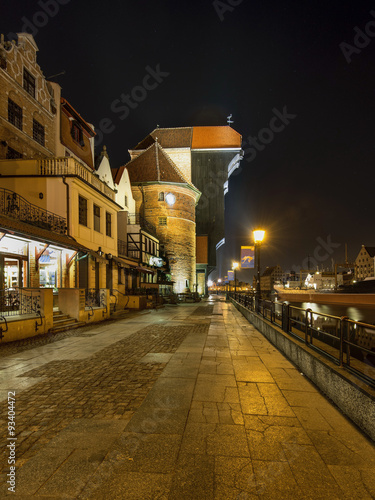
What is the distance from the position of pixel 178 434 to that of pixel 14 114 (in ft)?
65.2

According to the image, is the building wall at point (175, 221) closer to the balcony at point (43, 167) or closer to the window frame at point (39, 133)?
the window frame at point (39, 133)

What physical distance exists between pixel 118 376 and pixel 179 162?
138 ft

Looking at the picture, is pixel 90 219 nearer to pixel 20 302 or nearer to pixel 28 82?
pixel 20 302

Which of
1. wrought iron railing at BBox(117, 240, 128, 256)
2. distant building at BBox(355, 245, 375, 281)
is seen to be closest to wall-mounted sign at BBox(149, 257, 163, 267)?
wrought iron railing at BBox(117, 240, 128, 256)

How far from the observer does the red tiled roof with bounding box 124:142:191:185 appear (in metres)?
37.2

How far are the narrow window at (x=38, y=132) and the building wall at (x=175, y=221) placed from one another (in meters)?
17.9

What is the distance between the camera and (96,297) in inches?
632

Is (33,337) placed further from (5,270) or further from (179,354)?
(179,354)

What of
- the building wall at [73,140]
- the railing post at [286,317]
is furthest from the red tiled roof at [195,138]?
the railing post at [286,317]

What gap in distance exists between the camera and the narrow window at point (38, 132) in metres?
18.6

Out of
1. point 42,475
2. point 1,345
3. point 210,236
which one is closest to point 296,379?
point 42,475

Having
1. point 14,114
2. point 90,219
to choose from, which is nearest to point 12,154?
point 14,114

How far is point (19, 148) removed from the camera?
17.1 metres

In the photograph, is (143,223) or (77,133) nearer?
(77,133)
